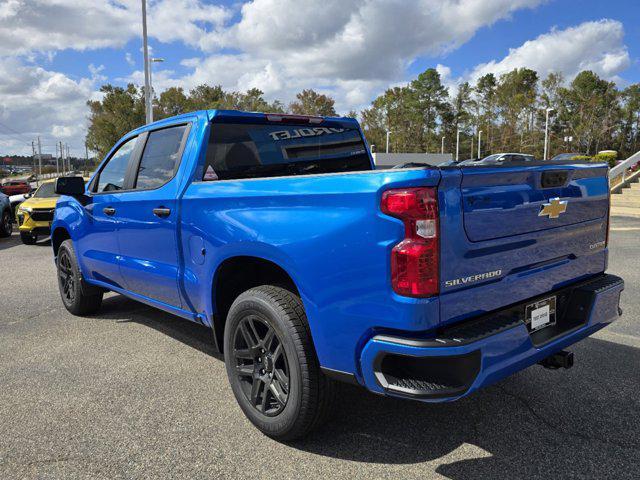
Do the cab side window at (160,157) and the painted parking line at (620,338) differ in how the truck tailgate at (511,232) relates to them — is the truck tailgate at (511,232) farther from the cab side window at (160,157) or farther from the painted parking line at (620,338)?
the cab side window at (160,157)

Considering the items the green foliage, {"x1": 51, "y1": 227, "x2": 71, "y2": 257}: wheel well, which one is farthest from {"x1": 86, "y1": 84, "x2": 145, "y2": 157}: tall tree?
{"x1": 51, "y1": 227, "x2": 71, "y2": 257}: wheel well

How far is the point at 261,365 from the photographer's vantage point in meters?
2.99

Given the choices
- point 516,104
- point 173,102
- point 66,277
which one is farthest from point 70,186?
point 516,104

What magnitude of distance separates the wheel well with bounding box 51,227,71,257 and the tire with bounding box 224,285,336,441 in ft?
11.2

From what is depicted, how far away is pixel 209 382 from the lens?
3723 millimetres

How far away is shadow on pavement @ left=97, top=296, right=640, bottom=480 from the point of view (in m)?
2.61

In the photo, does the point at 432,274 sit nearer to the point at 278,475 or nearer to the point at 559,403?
the point at 278,475

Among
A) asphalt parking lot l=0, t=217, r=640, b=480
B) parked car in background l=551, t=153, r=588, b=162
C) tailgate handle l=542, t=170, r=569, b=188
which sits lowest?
asphalt parking lot l=0, t=217, r=640, b=480

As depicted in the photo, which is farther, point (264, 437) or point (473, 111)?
point (473, 111)

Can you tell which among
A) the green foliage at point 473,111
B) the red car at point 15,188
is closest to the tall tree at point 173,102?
the green foliage at point 473,111

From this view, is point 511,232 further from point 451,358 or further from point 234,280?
point 234,280

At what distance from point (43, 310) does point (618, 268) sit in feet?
25.6

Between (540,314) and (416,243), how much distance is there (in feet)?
3.31

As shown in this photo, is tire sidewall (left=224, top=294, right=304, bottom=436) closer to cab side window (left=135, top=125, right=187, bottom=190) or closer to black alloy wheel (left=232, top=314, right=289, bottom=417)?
black alloy wheel (left=232, top=314, right=289, bottom=417)
